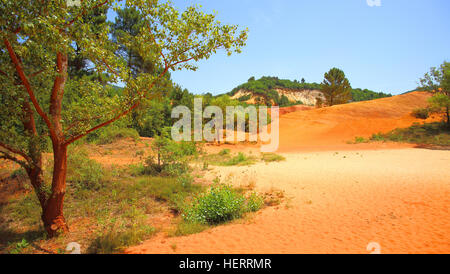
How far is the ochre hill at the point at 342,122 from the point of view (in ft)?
68.5

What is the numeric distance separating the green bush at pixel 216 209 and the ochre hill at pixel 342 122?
13.1m

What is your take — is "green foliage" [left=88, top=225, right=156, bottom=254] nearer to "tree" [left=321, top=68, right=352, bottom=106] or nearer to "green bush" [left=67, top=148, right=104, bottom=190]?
"green bush" [left=67, top=148, right=104, bottom=190]

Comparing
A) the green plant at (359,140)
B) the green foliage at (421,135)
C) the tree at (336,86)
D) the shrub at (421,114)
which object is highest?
the tree at (336,86)

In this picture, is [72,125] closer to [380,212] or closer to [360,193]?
[380,212]

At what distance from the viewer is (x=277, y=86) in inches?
3086

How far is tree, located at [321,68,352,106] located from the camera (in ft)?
119

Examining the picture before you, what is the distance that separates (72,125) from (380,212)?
7.55 metres

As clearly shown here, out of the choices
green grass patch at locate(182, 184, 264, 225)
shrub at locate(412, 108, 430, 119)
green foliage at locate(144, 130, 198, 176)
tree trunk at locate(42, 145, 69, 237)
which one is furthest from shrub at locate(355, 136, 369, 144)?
tree trunk at locate(42, 145, 69, 237)

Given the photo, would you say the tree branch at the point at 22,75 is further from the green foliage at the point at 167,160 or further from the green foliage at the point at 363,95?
the green foliage at the point at 363,95

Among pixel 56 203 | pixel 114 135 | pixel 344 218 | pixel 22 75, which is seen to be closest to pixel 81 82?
pixel 22 75

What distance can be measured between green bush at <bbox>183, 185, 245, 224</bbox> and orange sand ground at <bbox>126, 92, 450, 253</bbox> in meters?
0.49

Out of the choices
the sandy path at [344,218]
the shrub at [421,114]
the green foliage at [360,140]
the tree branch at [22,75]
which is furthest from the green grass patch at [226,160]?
the shrub at [421,114]

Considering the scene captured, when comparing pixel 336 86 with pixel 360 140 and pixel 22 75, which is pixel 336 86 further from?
pixel 22 75

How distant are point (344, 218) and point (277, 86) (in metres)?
77.1
